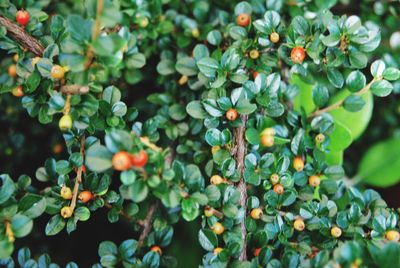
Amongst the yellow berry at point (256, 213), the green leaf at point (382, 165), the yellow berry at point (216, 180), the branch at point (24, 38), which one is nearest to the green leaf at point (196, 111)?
the yellow berry at point (216, 180)

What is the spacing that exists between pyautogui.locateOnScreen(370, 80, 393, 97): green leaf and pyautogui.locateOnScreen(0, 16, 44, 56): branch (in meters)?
0.80

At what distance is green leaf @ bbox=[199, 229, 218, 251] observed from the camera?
103cm

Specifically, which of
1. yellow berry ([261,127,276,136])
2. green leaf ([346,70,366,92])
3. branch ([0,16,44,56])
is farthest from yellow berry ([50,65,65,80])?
green leaf ([346,70,366,92])

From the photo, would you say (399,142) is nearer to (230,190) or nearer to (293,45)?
(293,45)

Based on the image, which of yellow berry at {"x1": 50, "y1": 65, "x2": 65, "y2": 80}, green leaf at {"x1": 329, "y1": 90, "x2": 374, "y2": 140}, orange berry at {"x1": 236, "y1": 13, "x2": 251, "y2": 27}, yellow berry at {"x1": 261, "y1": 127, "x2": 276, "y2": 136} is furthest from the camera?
green leaf at {"x1": 329, "y1": 90, "x2": 374, "y2": 140}

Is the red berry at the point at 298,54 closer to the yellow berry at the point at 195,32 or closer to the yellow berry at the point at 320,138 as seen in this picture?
the yellow berry at the point at 320,138

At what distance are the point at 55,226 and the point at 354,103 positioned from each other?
2.56 feet

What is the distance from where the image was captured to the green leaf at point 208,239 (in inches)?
40.4

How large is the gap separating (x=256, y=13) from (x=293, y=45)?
27 cm

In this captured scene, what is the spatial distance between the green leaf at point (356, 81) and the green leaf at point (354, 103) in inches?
1.4

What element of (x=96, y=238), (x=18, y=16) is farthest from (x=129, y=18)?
(x=96, y=238)

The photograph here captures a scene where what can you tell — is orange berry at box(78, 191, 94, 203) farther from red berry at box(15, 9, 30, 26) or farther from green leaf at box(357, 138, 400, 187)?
green leaf at box(357, 138, 400, 187)

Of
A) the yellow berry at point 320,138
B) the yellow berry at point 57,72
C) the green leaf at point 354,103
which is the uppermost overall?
the yellow berry at point 57,72

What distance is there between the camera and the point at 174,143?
53.0 inches
